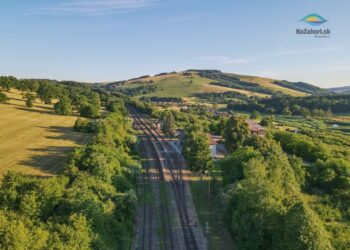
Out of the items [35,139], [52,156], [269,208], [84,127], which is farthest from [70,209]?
[84,127]

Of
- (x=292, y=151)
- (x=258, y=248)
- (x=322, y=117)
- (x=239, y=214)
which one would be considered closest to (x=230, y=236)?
(x=239, y=214)

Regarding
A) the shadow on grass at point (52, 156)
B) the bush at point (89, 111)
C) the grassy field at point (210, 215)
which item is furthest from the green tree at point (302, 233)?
the bush at point (89, 111)

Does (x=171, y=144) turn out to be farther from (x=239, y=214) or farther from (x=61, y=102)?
(x=239, y=214)

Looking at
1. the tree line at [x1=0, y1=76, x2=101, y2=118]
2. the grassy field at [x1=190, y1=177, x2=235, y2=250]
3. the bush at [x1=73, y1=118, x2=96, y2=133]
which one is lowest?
the grassy field at [x1=190, y1=177, x2=235, y2=250]

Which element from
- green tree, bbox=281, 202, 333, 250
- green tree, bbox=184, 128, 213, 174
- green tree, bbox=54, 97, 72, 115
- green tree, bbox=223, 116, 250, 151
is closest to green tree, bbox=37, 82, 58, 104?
green tree, bbox=54, 97, 72, 115

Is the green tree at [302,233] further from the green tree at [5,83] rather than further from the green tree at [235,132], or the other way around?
the green tree at [5,83]

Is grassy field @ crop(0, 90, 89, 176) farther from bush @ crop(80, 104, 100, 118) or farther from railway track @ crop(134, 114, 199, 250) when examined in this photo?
railway track @ crop(134, 114, 199, 250)
